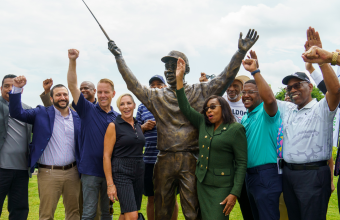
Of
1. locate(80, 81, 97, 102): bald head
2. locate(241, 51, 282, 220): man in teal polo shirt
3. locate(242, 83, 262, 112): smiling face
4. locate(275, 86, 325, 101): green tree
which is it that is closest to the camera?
locate(241, 51, 282, 220): man in teal polo shirt

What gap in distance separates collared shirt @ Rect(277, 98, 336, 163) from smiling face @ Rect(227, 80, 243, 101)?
5.40 ft

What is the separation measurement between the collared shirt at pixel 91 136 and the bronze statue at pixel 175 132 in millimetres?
824

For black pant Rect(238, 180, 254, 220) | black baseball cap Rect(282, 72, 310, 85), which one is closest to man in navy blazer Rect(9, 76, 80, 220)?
black pant Rect(238, 180, 254, 220)

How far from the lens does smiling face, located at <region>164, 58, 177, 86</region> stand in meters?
4.29

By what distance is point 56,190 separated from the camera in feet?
15.8

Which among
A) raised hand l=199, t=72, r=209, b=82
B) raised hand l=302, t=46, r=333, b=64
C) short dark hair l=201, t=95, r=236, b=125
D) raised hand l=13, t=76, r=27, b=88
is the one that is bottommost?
short dark hair l=201, t=95, r=236, b=125

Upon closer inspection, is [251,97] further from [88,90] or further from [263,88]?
[88,90]

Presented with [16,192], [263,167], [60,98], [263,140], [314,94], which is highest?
[314,94]

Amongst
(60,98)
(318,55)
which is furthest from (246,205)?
(60,98)

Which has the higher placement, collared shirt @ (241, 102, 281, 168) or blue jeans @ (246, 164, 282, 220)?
collared shirt @ (241, 102, 281, 168)

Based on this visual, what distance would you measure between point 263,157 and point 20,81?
3786 mm

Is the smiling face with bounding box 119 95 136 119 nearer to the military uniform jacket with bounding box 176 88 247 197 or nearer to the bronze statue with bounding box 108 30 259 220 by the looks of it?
the bronze statue with bounding box 108 30 259 220

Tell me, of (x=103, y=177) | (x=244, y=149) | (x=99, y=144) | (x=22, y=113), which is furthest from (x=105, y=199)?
(x=244, y=149)

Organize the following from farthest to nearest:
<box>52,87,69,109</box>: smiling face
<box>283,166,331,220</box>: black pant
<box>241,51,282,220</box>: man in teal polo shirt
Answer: <box>52,87,69,109</box>: smiling face, <box>241,51,282,220</box>: man in teal polo shirt, <box>283,166,331,220</box>: black pant
